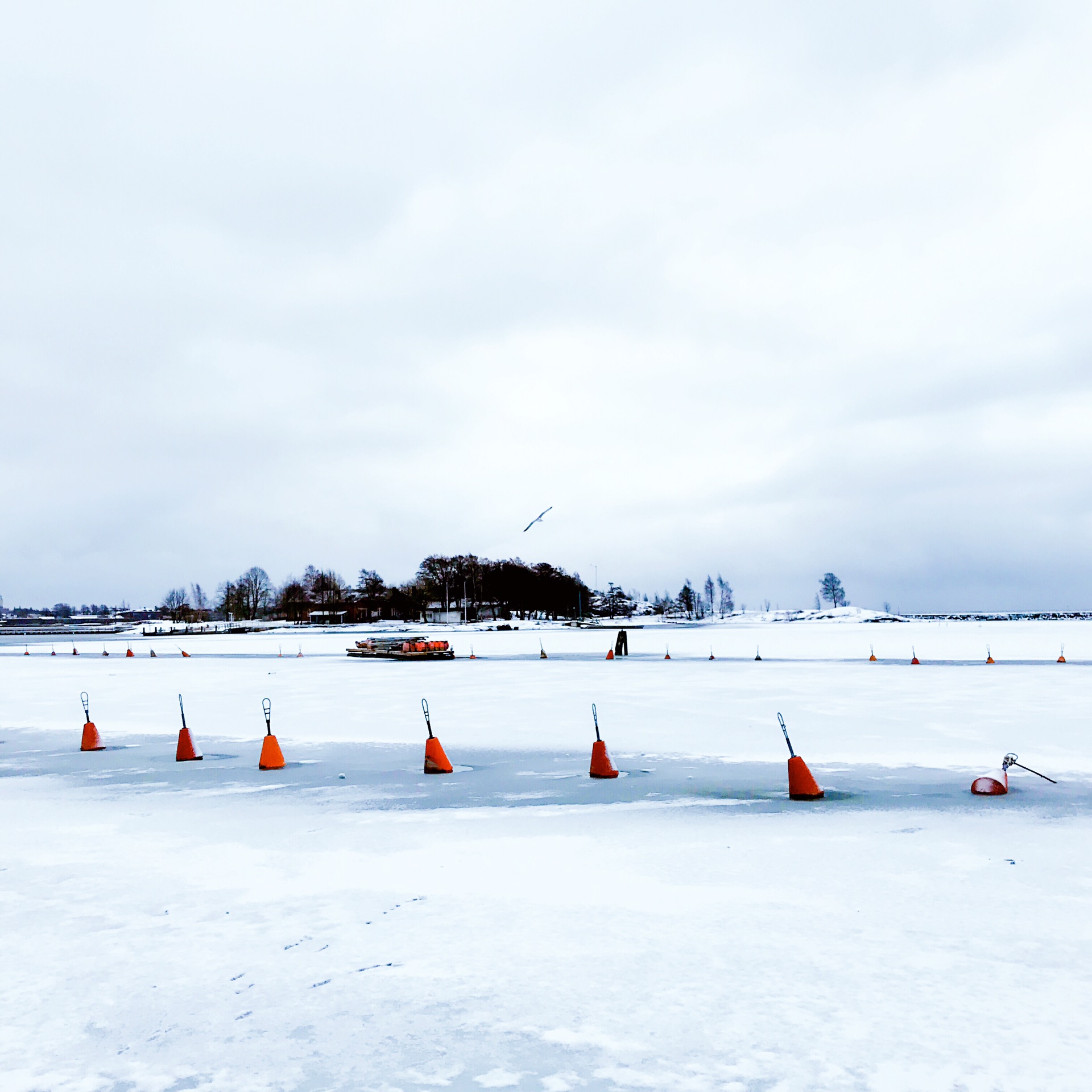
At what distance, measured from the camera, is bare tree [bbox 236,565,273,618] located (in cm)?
16938

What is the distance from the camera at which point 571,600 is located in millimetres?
184500

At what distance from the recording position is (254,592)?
17300 centimetres

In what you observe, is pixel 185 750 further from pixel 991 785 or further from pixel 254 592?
pixel 254 592

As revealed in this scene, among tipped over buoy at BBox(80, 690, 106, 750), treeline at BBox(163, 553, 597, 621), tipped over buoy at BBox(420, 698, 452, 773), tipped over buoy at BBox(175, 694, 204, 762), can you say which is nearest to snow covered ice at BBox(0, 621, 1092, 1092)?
tipped over buoy at BBox(420, 698, 452, 773)

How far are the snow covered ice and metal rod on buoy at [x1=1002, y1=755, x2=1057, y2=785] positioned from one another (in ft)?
0.65

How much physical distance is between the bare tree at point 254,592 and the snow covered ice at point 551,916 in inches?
6340

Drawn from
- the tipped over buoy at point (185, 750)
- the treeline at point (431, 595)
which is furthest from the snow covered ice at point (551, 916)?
the treeline at point (431, 595)

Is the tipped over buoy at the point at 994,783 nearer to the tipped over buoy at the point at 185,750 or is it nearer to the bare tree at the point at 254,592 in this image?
the tipped over buoy at the point at 185,750

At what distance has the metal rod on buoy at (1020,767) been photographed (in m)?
9.36

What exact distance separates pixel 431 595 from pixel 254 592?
4397cm

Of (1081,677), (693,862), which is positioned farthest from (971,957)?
(1081,677)

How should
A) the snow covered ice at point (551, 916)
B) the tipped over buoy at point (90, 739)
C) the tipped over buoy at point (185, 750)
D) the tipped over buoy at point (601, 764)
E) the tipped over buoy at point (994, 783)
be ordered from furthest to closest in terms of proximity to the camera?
1. the tipped over buoy at point (90, 739)
2. the tipped over buoy at point (185, 750)
3. the tipped over buoy at point (601, 764)
4. the tipped over buoy at point (994, 783)
5. the snow covered ice at point (551, 916)

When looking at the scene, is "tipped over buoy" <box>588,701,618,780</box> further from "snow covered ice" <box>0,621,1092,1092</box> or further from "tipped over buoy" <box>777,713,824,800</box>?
"tipped over buoy" <box>777,713,824,800</box>

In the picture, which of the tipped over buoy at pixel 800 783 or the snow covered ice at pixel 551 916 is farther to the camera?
the tipped over buoy at pixel 800 783
